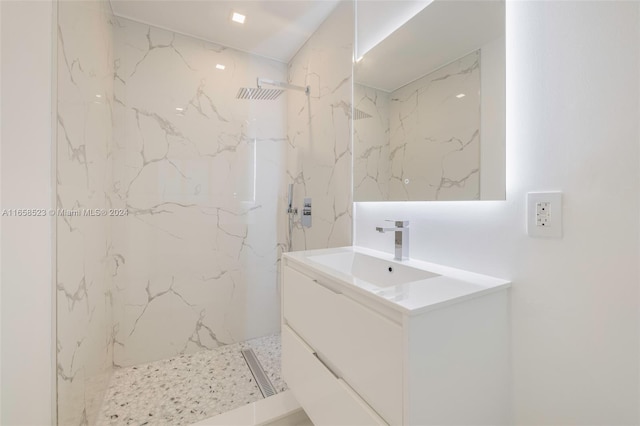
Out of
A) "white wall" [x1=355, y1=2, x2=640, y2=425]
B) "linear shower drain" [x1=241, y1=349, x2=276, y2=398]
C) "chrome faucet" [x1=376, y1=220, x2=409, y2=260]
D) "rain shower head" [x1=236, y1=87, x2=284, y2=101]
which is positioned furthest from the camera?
"rain shower head" [x1=236, y1=87, x2=284, y2=101]

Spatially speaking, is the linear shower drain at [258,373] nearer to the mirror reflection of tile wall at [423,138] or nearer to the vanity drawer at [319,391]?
the vanity drawer at [319,391]

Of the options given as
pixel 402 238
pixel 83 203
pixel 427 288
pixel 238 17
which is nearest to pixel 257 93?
pixel 238 17

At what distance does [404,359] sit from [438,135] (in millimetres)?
855

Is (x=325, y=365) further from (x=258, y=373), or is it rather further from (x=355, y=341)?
(x=258, y=373)

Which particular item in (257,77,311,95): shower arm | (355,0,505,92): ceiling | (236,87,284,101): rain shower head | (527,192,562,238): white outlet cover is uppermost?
(236,87,284,101): rain shower head

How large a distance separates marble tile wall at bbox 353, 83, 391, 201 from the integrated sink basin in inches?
12.8

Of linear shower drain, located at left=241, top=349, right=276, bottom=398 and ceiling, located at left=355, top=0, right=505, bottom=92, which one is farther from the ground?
ceiling, located at left=355, top=0, right=505, bottom=92

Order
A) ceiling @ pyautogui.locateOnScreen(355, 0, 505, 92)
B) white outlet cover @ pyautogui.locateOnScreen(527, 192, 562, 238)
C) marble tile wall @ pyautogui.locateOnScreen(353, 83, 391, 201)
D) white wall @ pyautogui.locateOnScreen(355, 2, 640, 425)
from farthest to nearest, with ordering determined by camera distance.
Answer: marble tile wall @ pyautogui.locateOnScreen(353, 83, 391, 201) < ceiling @ pyautogui.locateOnScreen(355, 0, 505, 92) < white outlet cover @ pyautogui.locateOnScreen(527, 192, 562, 238) < white wall @ pyautogui.locateOnScreen(355, 2, 640, 425)

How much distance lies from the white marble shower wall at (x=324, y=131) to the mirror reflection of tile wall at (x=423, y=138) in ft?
0.51

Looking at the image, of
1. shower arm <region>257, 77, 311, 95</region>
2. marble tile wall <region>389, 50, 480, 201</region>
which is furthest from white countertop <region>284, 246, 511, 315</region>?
shower arm <region>257, 77, 311, 95</region>

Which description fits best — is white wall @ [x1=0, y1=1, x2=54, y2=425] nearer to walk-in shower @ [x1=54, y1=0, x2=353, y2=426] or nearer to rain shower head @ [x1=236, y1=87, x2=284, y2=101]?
walk-in shower @ [x1=54, y1=0, x2=353, y2=426]

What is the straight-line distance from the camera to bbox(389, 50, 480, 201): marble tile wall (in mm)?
981

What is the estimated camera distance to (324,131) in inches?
72.2

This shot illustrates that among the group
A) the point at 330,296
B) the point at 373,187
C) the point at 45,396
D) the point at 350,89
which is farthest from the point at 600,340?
the point at 45,396
